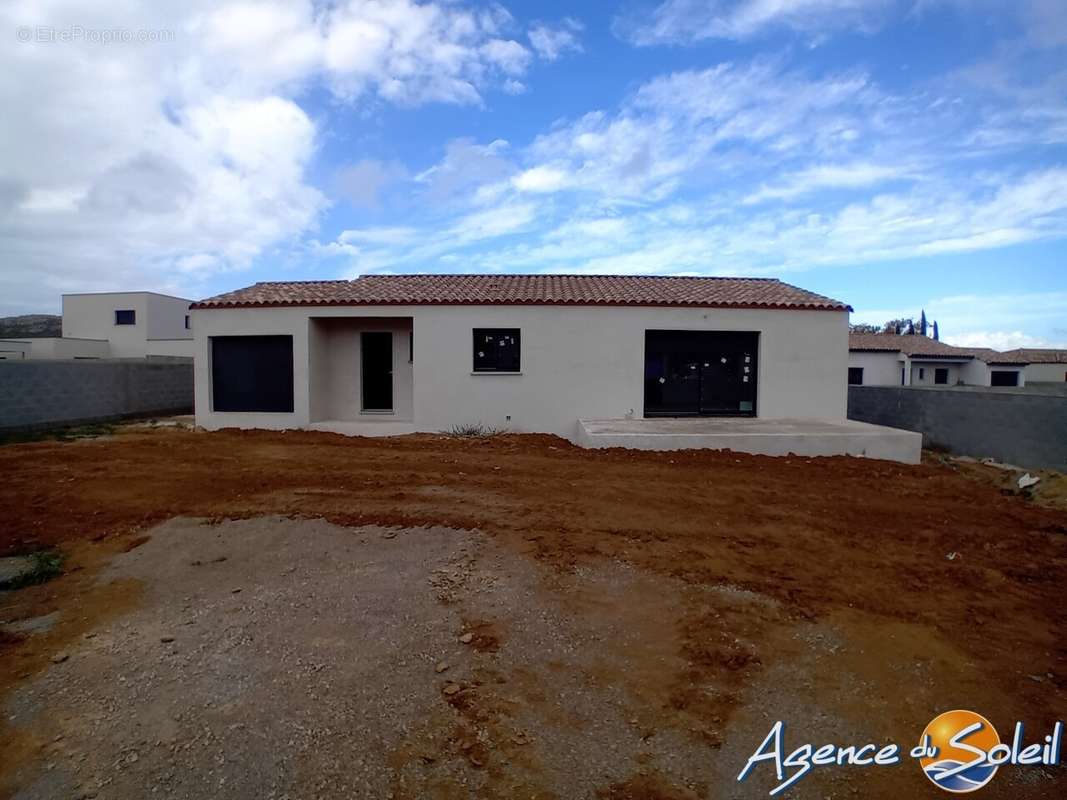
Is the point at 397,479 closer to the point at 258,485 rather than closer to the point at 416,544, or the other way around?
the point at 258,485

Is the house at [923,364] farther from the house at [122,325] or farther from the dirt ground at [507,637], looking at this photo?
the house at [122,325]

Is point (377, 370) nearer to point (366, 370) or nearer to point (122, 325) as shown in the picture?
point (366, 370)

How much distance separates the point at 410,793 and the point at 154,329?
130 ft

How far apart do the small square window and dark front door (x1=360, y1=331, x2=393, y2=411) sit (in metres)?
2.43

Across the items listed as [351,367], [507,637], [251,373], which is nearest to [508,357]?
[351,367]

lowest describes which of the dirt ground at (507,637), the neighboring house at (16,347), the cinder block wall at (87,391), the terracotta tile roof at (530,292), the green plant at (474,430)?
the dirt ground at (507,637)

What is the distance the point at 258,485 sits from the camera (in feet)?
26.4

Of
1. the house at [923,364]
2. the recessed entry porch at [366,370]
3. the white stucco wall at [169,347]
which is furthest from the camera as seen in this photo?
the white stucco wall at [169,347]

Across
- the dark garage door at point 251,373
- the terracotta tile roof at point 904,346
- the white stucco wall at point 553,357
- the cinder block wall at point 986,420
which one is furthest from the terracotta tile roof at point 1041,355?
the dark garage door at point 251,373

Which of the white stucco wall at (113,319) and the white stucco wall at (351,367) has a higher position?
the white stucco wall at (113,319)

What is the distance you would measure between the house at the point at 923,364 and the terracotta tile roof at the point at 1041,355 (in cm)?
68

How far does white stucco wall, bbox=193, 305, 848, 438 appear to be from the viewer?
12773 mm

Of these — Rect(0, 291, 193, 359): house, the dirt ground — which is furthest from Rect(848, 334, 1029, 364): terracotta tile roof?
Rect(0, 291, 193, 359): house

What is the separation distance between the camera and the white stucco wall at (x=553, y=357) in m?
12.8
